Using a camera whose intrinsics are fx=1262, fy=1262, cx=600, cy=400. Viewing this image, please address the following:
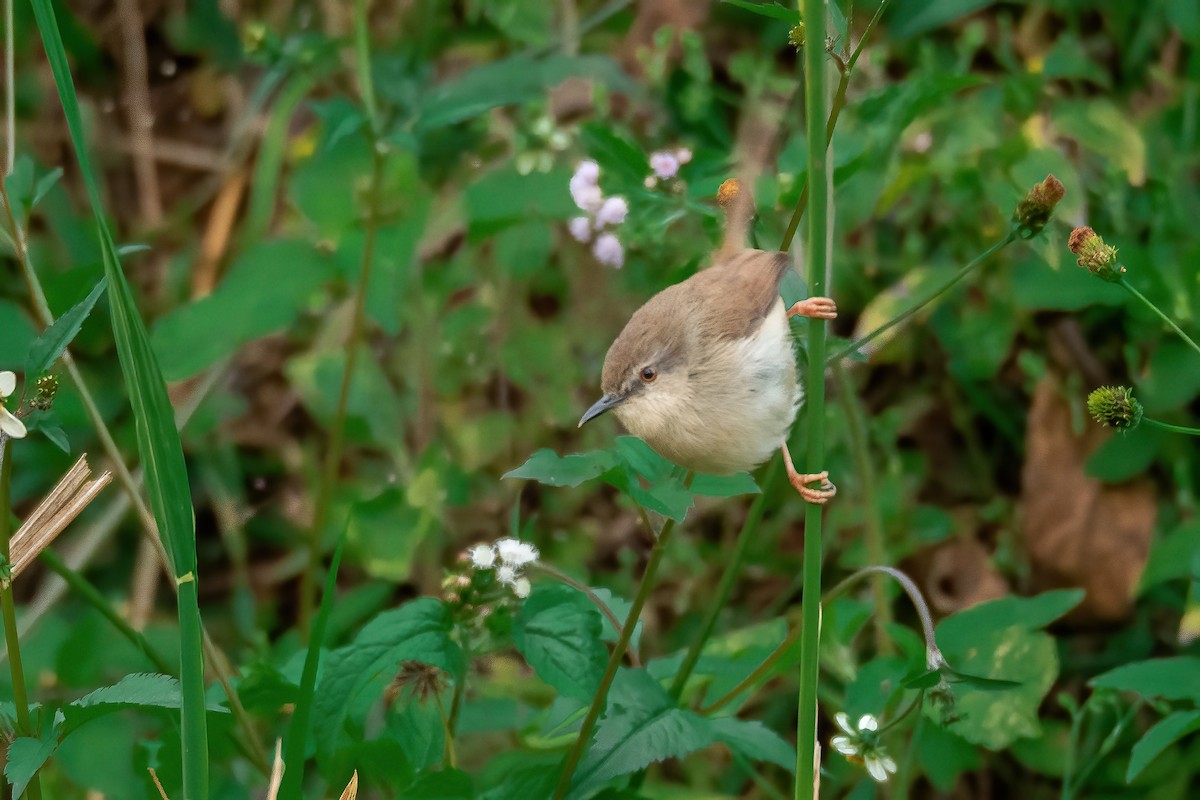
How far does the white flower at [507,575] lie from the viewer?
1961mm

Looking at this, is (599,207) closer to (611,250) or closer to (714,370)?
(611,250)

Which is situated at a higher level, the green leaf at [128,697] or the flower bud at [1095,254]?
the flower bud at [1095,254]

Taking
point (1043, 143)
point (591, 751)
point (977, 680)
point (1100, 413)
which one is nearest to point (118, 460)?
point (591, 751)

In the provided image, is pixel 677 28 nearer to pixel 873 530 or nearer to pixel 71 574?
pixel 873 530

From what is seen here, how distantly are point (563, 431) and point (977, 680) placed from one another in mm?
2443

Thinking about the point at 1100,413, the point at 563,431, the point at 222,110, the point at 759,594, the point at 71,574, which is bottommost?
the point at 759,594

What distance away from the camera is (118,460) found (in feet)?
6.68

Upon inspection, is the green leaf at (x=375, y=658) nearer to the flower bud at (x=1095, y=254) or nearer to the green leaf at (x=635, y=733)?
the green leaf at (x=635, y=733)

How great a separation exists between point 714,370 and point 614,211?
55 centimetres

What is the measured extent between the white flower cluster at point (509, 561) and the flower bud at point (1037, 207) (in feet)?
2.84

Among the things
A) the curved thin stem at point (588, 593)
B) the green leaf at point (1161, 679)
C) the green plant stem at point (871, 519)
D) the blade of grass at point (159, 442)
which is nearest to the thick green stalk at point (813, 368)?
the curved thin stem at point (588, 593)

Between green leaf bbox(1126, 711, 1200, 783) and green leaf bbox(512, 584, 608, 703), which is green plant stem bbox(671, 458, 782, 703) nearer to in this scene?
green leaf bbox(512, 584, 608, 703)

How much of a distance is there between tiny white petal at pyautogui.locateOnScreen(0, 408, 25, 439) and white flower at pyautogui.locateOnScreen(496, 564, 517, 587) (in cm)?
71

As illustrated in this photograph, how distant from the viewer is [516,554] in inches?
77.4
